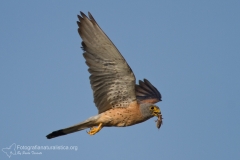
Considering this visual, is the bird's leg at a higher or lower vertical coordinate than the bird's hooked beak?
lower

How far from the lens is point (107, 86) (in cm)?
1178

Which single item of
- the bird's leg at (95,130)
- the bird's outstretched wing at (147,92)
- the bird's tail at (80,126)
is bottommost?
the bird's leg at (95,130)

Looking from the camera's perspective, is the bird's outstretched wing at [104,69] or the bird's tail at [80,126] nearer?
the bird's outstretched wing at [104,69]

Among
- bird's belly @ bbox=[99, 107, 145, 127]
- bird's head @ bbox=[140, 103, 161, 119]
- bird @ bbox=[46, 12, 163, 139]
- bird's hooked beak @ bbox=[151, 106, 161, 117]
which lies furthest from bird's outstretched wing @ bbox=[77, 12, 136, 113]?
bird's hooked beak @ bbox=[151, 106, 161, 117]

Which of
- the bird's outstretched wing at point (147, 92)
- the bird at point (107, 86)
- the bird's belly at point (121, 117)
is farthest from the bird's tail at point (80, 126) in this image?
the bird's outstretched wing at point (147, 92)

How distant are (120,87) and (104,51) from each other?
969 mm

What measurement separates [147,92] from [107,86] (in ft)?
10.6

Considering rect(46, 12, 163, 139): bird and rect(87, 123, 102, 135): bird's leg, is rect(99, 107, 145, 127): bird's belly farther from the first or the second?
rect(87, 123, 102, 135): bird's leg

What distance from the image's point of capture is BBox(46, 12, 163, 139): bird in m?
11.3

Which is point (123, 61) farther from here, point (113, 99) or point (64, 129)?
point (64, 129)

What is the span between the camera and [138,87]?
588 inches

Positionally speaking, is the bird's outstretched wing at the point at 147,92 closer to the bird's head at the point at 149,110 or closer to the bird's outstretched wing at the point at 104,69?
the bird's head at the point at 149,110

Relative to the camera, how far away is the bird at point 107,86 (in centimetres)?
1126

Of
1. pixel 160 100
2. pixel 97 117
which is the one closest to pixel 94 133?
pixel 97 117
